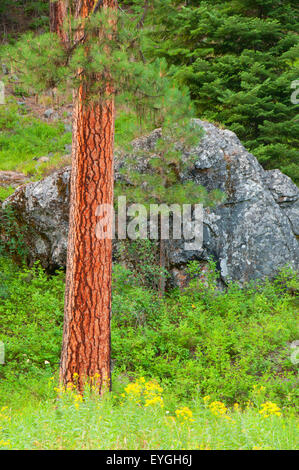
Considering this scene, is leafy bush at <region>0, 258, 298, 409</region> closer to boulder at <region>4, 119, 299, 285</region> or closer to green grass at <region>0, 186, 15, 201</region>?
boulder at <region>4, 119, 299, 285</region>

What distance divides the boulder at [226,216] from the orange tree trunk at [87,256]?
10.8ft

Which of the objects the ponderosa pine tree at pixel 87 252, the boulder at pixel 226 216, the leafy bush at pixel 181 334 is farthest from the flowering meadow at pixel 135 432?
the boulder at pixel 226 216

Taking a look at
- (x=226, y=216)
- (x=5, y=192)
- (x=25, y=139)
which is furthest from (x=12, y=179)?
(x=226, y=216)

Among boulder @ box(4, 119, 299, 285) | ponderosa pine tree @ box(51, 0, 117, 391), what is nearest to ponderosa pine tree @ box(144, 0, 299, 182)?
boulder @ box(4, 119, 299, 285)

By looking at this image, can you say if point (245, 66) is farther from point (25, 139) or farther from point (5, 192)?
point (25, 139)

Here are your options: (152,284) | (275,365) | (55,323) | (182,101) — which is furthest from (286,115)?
(55,323)

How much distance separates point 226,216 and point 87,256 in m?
4.51

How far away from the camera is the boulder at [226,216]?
9320mm

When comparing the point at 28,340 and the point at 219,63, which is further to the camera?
the point at 219,63

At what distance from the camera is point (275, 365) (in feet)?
23.2

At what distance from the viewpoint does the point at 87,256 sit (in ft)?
→ 18.8

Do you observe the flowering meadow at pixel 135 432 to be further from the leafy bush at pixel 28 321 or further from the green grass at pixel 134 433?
the leafy bush at pixel 28 321
